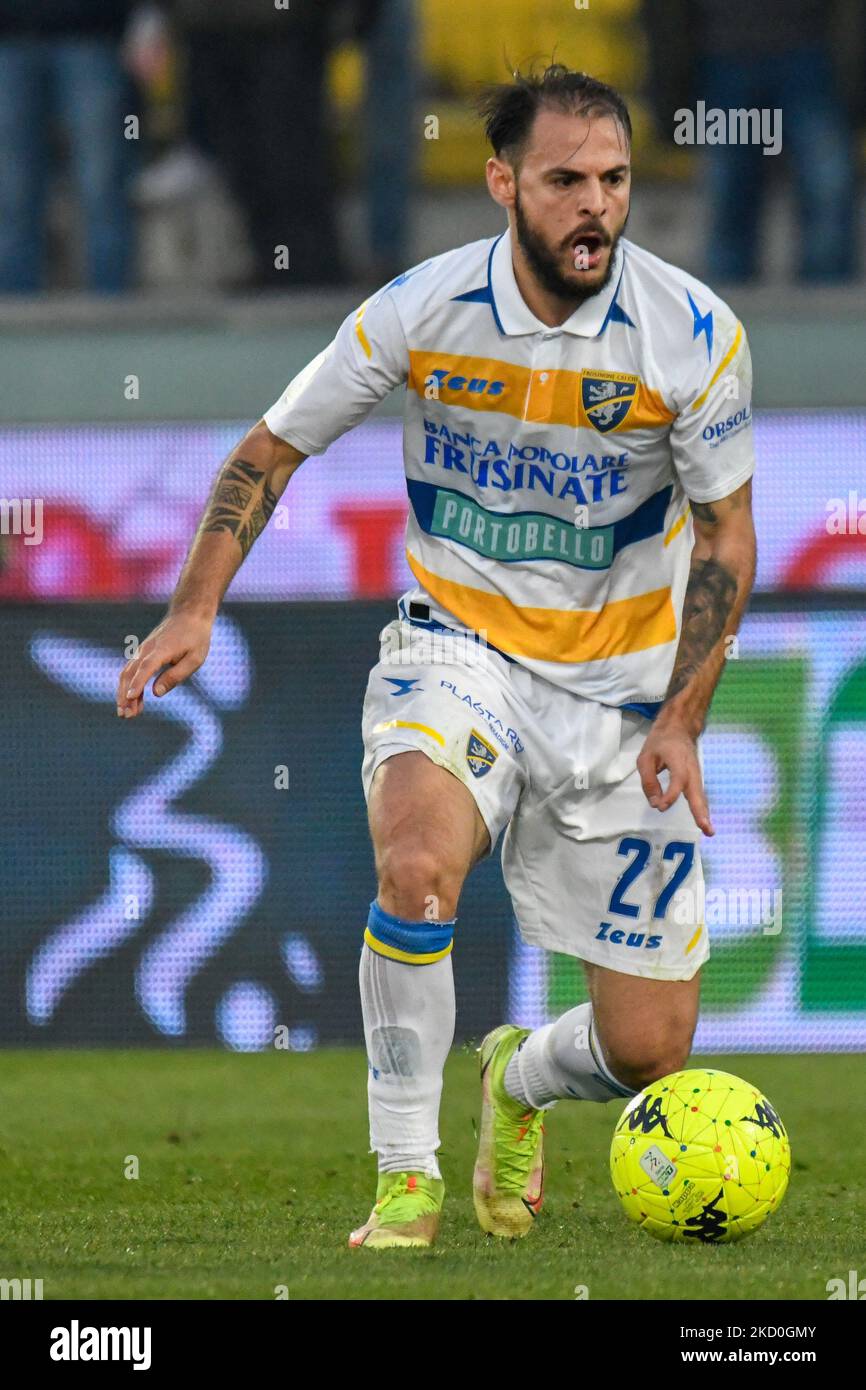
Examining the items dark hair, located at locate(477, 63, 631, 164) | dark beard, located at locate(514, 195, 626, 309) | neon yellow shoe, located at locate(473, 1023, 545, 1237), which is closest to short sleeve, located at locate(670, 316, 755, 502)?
dark beard, located at locate(514, 195, 626, 309)

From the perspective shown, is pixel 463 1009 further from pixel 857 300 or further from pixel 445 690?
pixel 445 690

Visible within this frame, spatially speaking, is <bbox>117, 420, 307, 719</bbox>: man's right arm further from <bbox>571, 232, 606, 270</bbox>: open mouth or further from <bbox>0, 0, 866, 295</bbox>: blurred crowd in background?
<bbox>0, 0, 866, 295</bbox>: blurred crowd in background

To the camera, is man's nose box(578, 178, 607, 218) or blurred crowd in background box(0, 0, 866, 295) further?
blurred crowd in background box(0, 0, 866, 295)

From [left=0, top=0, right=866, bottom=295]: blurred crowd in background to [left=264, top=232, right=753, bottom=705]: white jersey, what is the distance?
3.48 meters

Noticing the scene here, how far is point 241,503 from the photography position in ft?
17.5

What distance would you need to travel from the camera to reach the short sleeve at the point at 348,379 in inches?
210

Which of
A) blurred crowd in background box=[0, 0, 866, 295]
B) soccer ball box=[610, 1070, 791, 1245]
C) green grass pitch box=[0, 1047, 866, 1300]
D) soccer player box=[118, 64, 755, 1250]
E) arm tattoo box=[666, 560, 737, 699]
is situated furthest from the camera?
blurred crowd in background box=[0, 0, 866, 295]

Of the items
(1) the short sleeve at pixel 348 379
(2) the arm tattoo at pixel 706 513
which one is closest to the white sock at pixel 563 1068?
(2) the arm tattoo at pixel 706 513

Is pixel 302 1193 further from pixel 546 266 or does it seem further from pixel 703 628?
pixel 546 266

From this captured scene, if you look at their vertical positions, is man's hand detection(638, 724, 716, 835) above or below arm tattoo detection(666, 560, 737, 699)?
below

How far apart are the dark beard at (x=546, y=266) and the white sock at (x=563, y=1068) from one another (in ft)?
5.06

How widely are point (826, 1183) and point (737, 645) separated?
2.79 meters

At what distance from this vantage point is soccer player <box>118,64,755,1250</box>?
Answer: 5094 mm

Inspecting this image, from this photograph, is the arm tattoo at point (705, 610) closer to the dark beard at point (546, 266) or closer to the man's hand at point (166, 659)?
the dark beard at point (546, 266)
